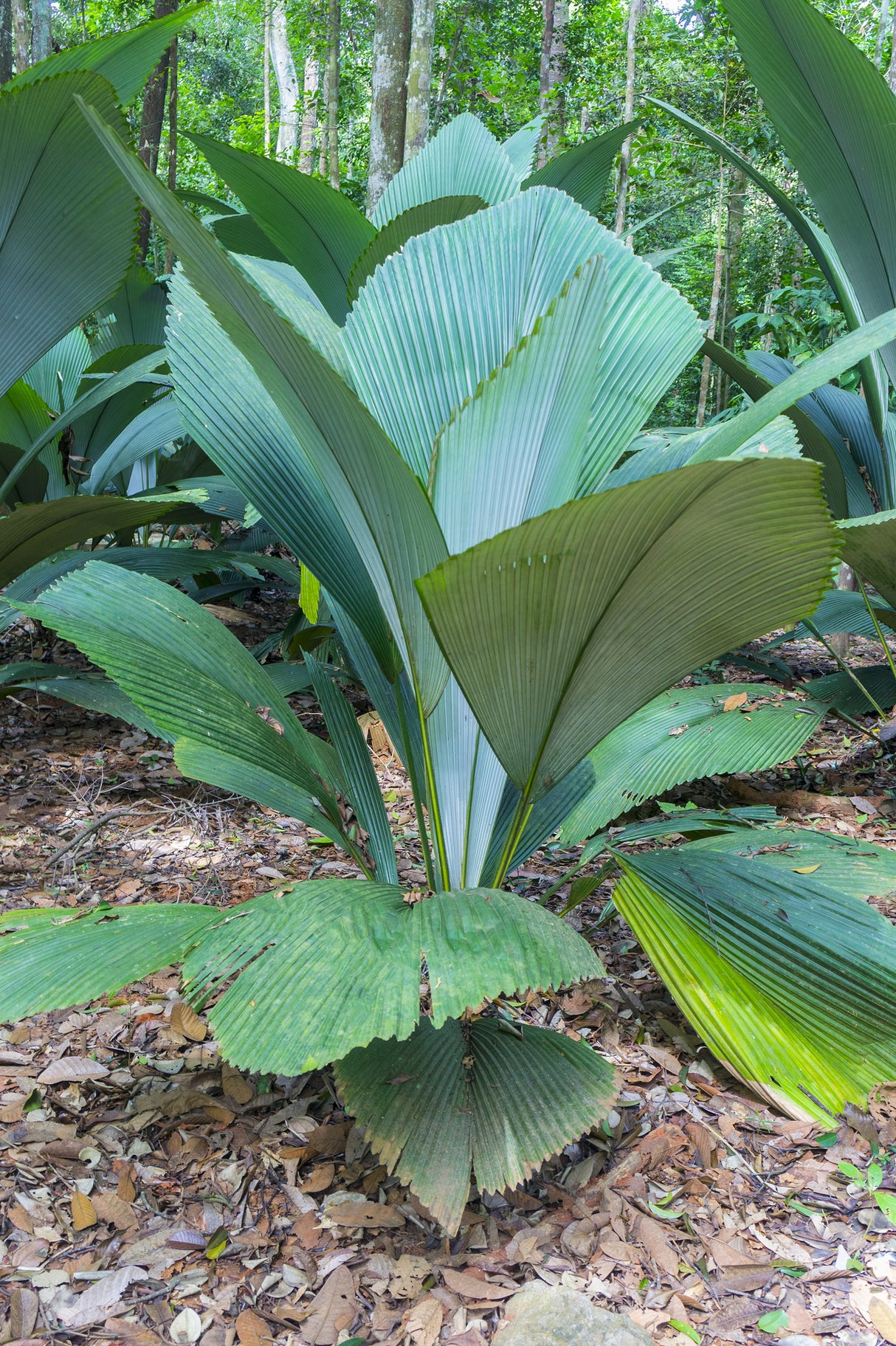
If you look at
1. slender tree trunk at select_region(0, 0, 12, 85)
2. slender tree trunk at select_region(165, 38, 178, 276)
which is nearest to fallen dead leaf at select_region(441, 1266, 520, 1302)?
slender tree trunk at select_region(165, 38, 178, 276)

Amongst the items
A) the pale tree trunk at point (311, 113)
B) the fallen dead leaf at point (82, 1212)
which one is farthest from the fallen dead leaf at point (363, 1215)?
the pale tree trunk at point (311, 113)

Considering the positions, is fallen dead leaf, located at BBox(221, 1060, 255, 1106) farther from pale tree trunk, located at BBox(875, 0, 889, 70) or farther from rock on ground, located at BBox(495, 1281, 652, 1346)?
pale tree trunk, located at BBox(875, 0, 889, 70)

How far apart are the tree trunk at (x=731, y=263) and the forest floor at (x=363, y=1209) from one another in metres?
8.98

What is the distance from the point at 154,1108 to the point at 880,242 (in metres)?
1.96

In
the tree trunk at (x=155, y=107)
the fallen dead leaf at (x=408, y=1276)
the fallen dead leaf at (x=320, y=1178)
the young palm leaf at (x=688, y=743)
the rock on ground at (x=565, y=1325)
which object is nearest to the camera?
the rock on ground at (x=565, y=1325)

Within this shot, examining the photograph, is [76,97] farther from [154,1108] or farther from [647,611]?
[154,1108]

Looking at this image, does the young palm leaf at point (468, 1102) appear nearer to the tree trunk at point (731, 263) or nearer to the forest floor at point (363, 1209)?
the forest floor at point (363, 1209)

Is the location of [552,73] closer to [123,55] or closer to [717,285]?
[717,285]

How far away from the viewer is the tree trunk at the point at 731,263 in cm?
946

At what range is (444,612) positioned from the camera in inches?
28.4

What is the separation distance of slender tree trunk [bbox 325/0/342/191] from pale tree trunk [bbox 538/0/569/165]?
195cm

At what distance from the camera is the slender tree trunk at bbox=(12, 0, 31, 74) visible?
204 inches

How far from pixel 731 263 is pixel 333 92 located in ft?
14.8

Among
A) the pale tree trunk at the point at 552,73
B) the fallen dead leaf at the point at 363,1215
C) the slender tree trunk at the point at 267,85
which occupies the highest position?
the slender tree trunk at the point at 267,85
